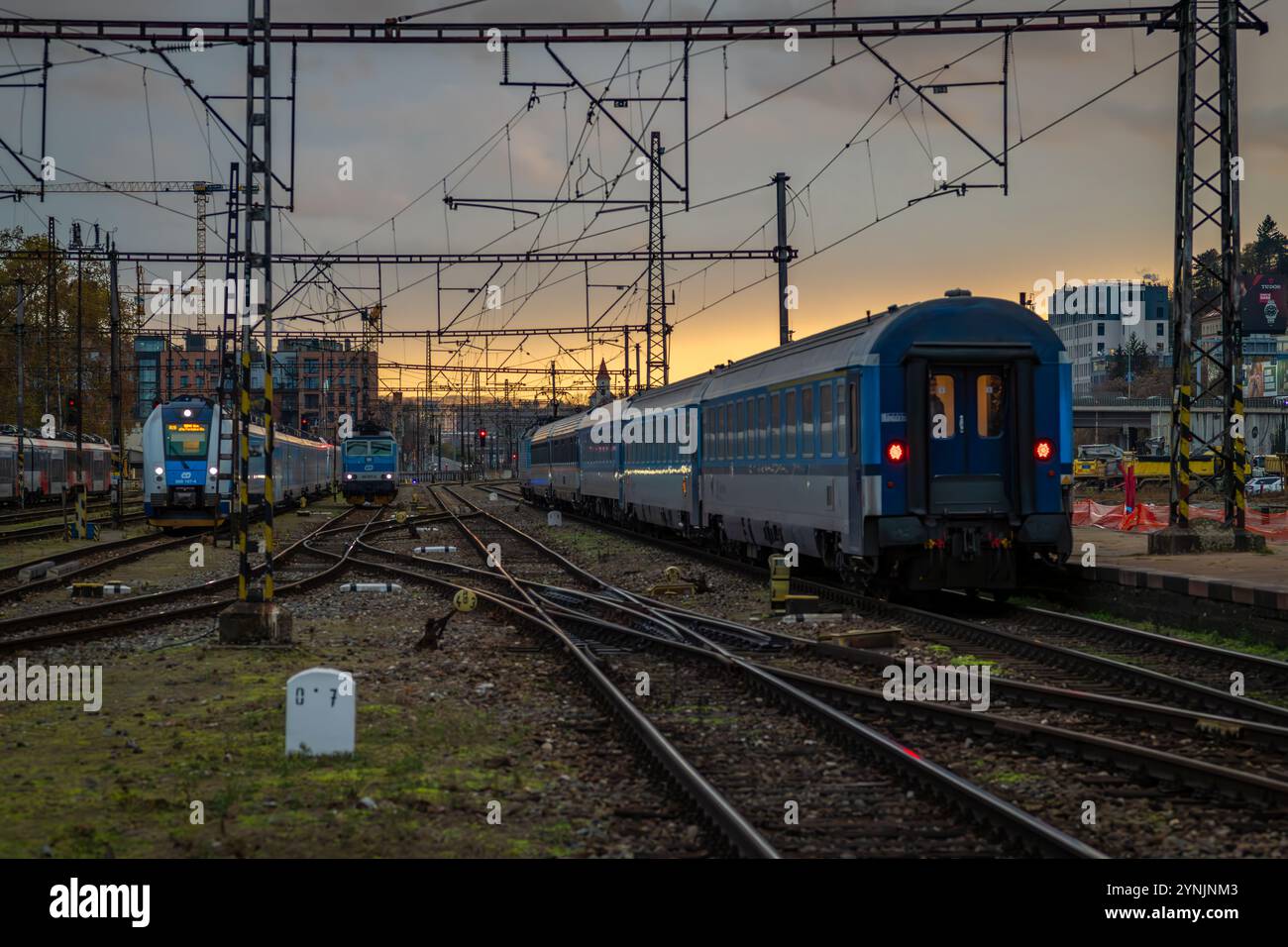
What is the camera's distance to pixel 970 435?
56.0 ft

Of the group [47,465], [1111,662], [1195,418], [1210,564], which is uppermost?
[1195,418]

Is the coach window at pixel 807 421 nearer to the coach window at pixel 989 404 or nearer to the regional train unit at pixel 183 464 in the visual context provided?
the coach window at pixel 989 404

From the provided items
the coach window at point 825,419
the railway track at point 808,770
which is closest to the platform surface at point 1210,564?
the coach window at point 825,419

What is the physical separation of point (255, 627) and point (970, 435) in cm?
885

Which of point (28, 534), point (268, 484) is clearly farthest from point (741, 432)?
point (28, 534)

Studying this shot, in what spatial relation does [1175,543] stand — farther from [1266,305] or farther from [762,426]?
[1266,305]

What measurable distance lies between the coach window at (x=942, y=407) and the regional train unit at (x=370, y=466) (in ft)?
147

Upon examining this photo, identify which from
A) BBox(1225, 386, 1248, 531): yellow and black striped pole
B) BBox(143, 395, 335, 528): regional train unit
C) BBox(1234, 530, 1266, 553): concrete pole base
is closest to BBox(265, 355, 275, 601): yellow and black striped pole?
BBox(1234, 530, 1266, 553): concrete pole base

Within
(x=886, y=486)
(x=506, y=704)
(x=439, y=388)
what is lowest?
(x=506, y=704)

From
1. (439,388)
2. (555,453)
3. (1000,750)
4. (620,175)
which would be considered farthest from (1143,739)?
(439,388)

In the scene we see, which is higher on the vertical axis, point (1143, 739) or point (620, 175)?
point (620, 175)

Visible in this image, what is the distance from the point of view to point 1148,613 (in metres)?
16.4

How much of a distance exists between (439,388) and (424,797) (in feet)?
254
